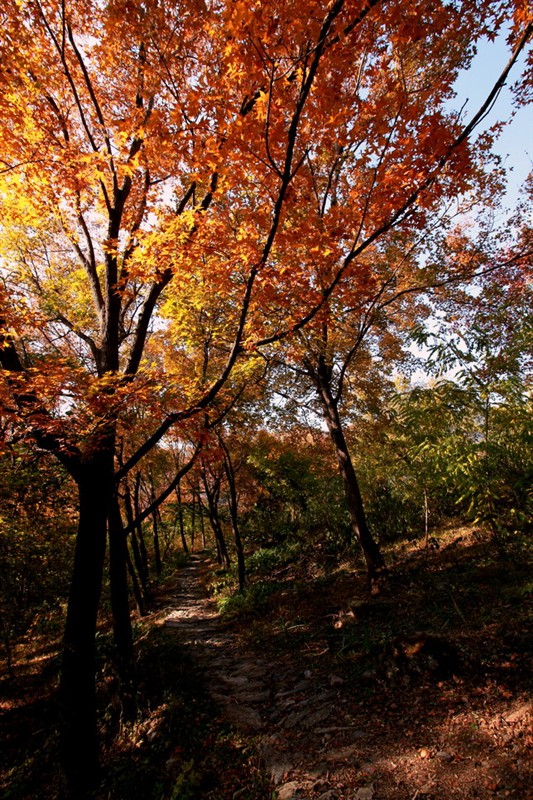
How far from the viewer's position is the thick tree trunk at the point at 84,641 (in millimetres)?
4254

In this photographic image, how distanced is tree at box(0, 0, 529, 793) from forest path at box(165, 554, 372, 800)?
2.09 m

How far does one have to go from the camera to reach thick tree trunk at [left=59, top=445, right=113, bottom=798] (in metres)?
4.25

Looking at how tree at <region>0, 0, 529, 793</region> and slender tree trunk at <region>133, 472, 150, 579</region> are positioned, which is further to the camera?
slender tree trunk at <region>133, 472, 150, 579</region>

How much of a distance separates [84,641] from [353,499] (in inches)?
244

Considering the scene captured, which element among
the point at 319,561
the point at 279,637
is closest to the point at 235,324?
the point at 279,637

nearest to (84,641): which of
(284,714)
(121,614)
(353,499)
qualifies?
(121,614)

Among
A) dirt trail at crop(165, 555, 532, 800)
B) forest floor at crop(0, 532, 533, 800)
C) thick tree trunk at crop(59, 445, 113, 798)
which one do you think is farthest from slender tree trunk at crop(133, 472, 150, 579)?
dirt trail at crop(165, 555, 532, 800)

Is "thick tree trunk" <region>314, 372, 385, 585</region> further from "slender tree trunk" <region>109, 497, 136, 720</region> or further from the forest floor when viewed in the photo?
"slender tree trunk" <region>109, 497, 136, 720</region>

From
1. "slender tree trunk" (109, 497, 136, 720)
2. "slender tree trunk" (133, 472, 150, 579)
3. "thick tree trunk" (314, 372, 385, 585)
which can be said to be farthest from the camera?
"slender tree trunk" (133, 472, 150, 579)

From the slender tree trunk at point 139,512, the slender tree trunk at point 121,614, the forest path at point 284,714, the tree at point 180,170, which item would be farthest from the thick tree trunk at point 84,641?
the slender tree trunk at point 139,512

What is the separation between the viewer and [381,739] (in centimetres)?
370

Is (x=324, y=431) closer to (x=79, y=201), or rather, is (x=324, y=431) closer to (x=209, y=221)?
(x=209, y=221)

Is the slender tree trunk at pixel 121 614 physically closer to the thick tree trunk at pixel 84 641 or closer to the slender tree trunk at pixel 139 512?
the thick tree trunk at pixel 84 641

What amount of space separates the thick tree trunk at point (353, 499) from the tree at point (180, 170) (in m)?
3.71
